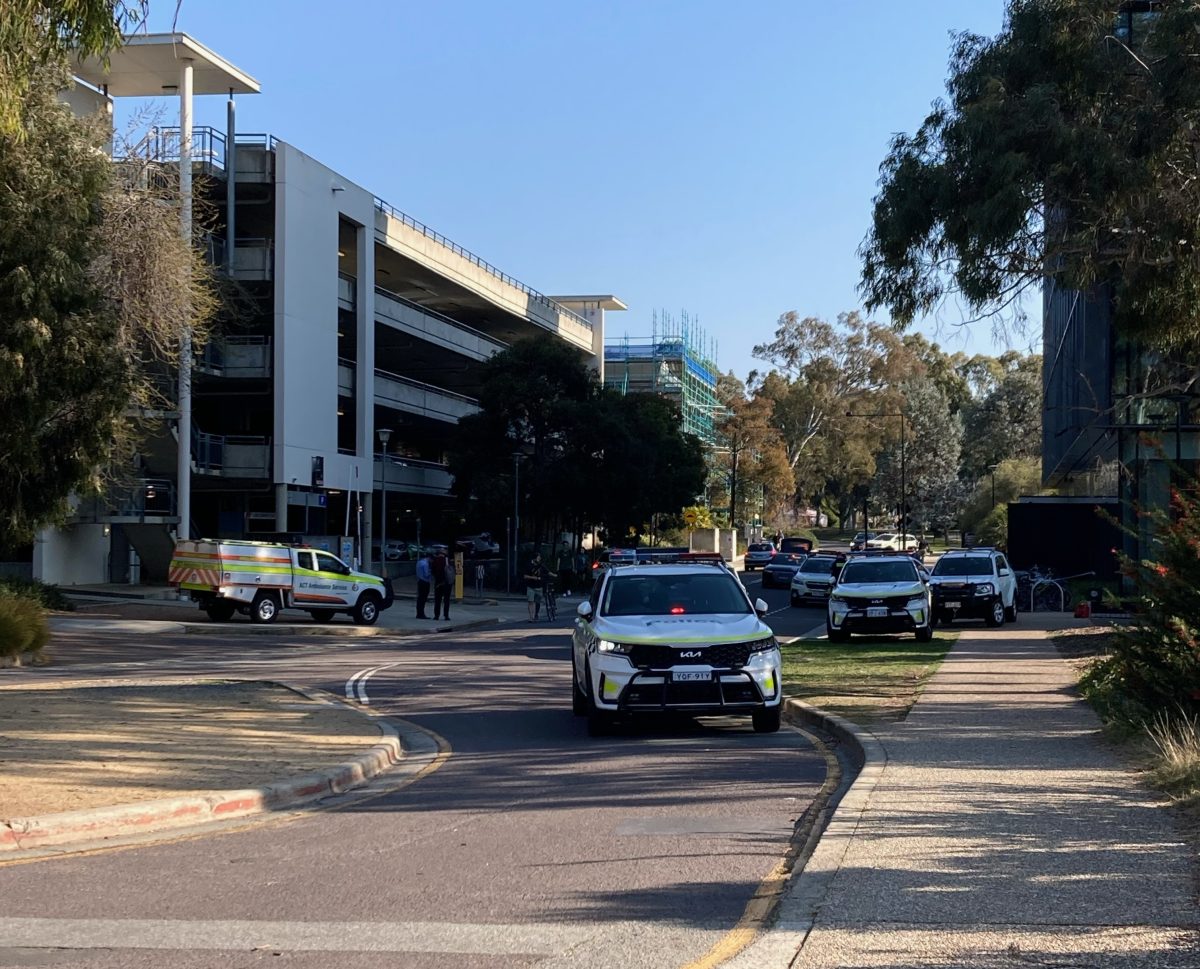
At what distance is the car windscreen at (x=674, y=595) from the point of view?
1450 centimetres

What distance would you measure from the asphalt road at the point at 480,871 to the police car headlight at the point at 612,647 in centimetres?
90

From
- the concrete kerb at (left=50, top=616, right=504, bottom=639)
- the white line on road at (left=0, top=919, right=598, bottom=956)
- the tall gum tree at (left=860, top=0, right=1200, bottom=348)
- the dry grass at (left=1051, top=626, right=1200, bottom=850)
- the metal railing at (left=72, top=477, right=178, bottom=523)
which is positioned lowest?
the concrete kerb at (left=50, top=616, right=504, bottom=639)

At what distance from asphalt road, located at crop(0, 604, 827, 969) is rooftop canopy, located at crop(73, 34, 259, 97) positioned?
3240 cm

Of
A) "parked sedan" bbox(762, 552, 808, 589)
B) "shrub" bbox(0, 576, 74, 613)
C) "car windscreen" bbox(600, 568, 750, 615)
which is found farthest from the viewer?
"parked sedan" bbox(762, 552, 808, 589)

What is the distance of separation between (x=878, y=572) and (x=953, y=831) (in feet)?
63.0

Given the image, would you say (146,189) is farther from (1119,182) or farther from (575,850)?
(575,850)

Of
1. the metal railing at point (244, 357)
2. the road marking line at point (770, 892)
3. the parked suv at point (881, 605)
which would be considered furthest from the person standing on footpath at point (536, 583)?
the road marking line at point (770, 892)

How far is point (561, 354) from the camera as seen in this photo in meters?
55.6

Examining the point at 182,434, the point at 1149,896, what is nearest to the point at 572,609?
the point at 182,434

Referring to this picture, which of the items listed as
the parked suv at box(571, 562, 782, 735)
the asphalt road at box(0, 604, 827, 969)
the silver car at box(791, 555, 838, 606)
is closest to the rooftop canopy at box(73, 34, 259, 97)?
the silver car at box(791, 555, 838, 606)

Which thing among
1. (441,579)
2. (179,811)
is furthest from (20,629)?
(441,579)

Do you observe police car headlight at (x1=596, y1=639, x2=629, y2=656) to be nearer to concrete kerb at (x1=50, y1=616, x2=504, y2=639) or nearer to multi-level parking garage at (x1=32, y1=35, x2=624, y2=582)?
concrete kerb at (x1=50, y1=616, x2=504, y2=639)

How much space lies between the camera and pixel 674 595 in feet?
48.2

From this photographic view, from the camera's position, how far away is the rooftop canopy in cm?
4009
